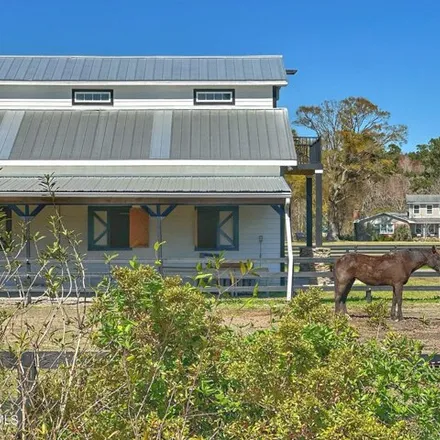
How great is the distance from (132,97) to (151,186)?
5.43 m

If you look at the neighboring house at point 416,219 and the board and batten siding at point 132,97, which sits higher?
the board and batten siding at point 132,97

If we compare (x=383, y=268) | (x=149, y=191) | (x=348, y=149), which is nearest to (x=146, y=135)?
(x=149, y=191)

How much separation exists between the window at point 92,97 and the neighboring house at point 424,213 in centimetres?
5791

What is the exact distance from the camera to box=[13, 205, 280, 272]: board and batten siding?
63.4 ft

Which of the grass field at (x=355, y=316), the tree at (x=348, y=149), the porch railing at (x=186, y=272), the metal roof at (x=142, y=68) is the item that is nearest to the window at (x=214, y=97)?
the metal roof at (x=142, y=68)

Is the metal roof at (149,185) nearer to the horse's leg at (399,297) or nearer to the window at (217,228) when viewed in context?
the window at (217,228)

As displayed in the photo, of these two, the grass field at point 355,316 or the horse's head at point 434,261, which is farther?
the horse's head at point 434,261

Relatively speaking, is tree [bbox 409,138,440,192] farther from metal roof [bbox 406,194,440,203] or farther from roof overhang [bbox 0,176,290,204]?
roof overhang [bbox 0,176,290,204]

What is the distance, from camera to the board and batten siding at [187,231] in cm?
1931

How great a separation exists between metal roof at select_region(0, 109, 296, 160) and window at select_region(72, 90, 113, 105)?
1.48 ft

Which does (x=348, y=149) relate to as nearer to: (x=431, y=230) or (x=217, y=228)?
(x=431, y=230)

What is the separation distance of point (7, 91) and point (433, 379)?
20.3 meters

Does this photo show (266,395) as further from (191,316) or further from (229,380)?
(191,316)

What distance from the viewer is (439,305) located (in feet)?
51.7
